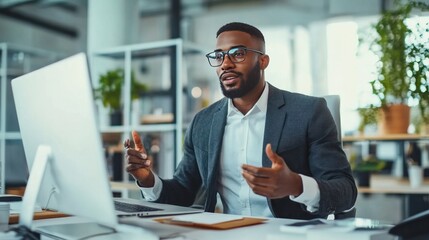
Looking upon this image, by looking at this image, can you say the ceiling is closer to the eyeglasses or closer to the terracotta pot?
the terracotta pot

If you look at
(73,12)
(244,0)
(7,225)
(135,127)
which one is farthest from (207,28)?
(7,225)

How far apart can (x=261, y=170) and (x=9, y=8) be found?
6205 mm

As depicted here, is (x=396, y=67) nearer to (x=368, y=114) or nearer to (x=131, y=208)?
(x=368, y=114)

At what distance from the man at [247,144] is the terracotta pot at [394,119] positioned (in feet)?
6.17

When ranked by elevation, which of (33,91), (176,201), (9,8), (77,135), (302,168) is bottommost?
(176,201)

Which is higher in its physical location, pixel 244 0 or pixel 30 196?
pixel 244 0

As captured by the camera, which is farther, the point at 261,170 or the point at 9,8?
the point at 9,8

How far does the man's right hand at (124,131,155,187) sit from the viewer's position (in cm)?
160

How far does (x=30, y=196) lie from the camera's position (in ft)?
3.55

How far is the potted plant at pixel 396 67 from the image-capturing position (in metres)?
3.07

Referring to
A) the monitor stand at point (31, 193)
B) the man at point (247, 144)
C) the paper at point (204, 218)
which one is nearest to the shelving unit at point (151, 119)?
the man at point (247, 144)

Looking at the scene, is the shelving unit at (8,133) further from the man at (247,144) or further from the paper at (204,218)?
the paper at (204,218)

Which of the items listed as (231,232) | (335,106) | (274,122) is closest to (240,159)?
(274,122)

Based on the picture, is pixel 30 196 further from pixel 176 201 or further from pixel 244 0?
pixel 244 0
